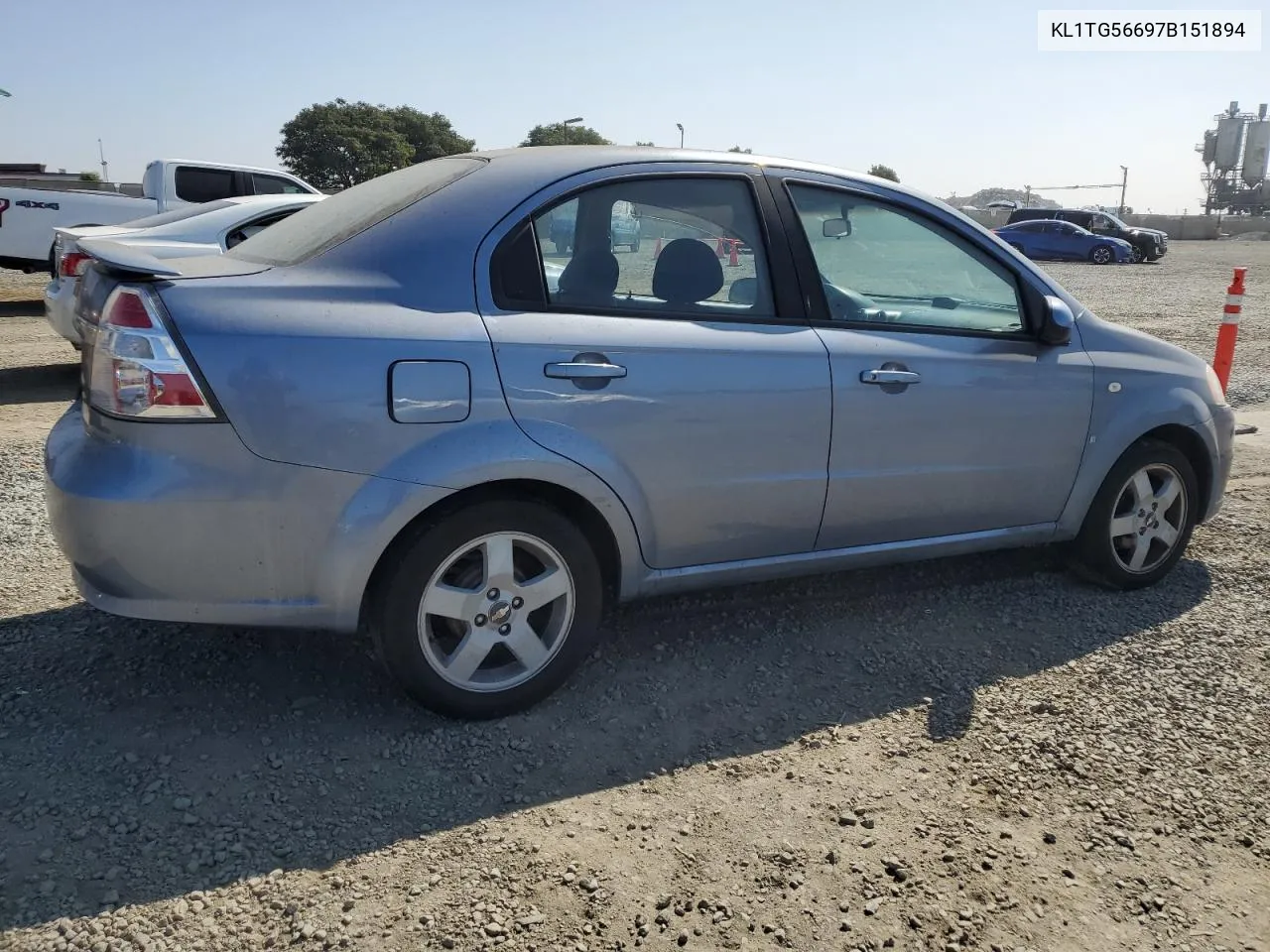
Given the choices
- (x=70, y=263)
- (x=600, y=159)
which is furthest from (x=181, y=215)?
(x=600, y=159)

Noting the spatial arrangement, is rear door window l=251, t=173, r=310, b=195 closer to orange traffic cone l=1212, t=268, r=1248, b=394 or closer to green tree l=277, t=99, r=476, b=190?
orange traffic cone l=1212, t=268, r=1248, b=394

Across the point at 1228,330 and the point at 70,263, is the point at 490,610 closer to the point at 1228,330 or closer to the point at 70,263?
the point at 70,263

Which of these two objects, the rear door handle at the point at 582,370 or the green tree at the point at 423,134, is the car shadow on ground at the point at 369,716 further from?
the green tree at the point at 423,134

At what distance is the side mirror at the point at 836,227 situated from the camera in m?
3.75

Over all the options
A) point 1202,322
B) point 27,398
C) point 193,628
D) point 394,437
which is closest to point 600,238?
point 394,437

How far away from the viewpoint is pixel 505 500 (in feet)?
10.2

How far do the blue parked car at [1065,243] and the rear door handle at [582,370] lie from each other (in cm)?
3327

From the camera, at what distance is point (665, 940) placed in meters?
2.37

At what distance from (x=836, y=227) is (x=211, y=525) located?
2.36m

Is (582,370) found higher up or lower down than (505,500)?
higher up

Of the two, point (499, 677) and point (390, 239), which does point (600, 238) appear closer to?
point (390, 239)

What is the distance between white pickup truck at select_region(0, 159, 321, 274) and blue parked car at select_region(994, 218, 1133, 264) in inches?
1061

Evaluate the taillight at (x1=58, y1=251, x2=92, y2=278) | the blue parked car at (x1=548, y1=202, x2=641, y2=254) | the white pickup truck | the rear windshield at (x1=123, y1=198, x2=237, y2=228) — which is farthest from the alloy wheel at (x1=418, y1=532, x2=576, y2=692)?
the white pickup truck

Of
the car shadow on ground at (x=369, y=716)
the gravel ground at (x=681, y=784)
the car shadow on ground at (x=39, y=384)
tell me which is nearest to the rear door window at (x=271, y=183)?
the car shadow on ground at (x=39, y=384)
